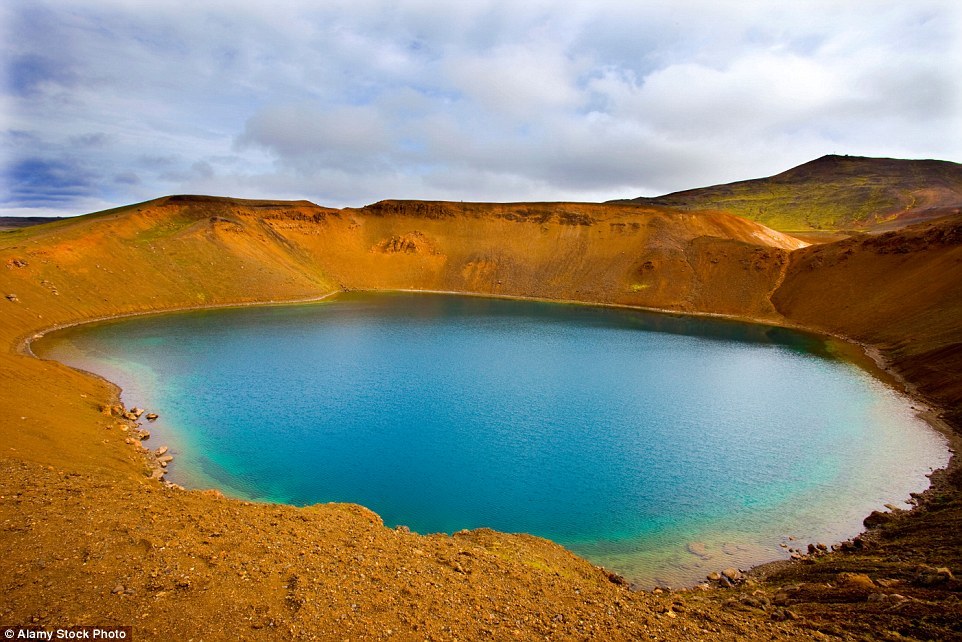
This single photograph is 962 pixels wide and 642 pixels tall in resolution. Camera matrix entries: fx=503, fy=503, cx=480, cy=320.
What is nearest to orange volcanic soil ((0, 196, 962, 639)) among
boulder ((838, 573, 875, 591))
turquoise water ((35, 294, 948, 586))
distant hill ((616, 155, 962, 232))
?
boulder ((838, 573, 875, 591))

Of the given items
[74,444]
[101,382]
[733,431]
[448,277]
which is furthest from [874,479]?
[448,277]

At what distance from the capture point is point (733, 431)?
79.4 feet

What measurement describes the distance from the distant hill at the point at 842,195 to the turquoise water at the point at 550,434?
91.6 metres

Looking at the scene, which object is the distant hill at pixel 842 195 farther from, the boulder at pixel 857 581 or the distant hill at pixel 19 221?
the distant hill at pixel 19 221

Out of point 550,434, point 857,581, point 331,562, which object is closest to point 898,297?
point 550,434

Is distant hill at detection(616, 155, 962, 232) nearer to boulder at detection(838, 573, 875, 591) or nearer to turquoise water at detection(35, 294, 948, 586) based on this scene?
turquoise water at detection(35, 294, 948, 586)

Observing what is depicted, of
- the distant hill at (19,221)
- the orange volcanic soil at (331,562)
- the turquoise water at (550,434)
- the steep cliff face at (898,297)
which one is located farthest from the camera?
the distant hill at (19,221)

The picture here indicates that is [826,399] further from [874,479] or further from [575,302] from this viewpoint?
[575,302]

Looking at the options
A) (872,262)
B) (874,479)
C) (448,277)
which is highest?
(872,262)

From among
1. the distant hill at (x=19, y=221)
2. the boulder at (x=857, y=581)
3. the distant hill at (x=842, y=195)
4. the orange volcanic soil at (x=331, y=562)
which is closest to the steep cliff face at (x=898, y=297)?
the orange volcanic soil at (x=331, y=562)

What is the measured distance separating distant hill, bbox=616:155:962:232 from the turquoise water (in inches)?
3608

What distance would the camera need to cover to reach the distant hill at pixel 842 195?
366ft

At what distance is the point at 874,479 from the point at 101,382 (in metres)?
37.2

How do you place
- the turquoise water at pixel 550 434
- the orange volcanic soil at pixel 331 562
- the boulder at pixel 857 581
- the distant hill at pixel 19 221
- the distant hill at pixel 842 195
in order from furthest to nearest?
1. the distant hill at pixel 19 221
2. the distant hill at pixel 842 195
3. the turquoise water at pixel 550 434
4. the boulder at pixel 857 581
5. the orange volcanic soil at pixel 331 562
